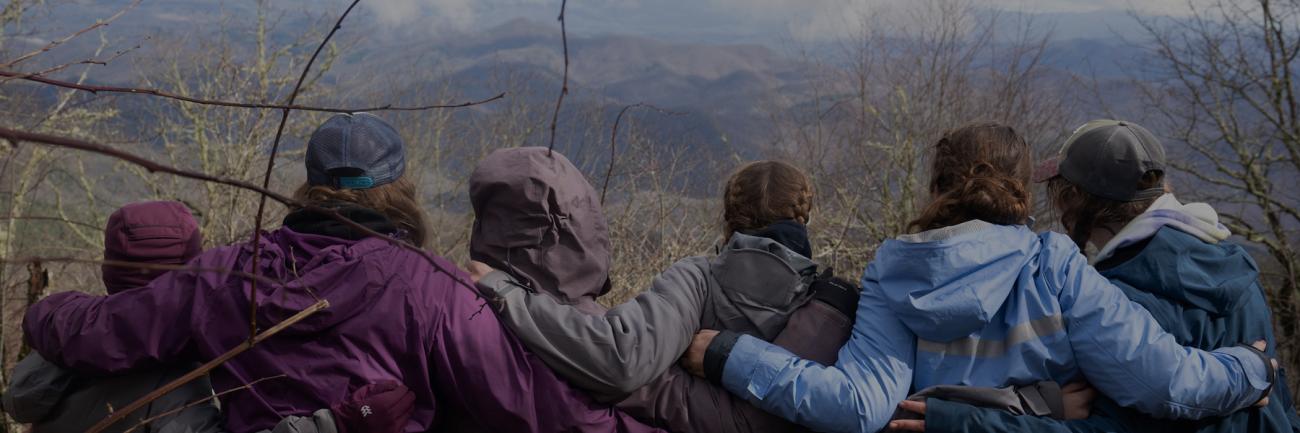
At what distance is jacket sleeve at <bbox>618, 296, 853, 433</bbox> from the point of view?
2447 millimetres

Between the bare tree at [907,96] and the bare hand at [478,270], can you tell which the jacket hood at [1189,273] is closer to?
the bare hand at [478,270]

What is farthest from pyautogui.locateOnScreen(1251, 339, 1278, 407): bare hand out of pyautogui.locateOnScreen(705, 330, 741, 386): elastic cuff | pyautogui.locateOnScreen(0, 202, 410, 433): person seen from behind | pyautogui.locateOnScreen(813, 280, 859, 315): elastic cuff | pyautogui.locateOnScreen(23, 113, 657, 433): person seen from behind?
pyautogui.locateOnScreen(0, 202, 410, 433): person seen from behind

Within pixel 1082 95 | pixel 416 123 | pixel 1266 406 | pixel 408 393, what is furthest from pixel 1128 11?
pixel 408 393

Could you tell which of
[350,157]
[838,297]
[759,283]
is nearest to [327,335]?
[350,157]

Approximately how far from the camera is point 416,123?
23.7 meters

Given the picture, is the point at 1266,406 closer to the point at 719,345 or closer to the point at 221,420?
the point at 719,345

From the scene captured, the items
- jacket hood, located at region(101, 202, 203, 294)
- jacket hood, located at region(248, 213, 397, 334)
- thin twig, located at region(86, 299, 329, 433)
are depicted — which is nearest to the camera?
thin twig, located at region(86, 299, 329, 433)

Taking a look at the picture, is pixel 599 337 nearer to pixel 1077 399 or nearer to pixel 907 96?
pixel 1077 399

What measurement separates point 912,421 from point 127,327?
185 cm

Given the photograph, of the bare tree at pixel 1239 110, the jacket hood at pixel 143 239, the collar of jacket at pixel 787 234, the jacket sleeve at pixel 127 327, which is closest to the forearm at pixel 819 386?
the collar of jacket at pixel 787 234

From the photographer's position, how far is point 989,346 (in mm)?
2346

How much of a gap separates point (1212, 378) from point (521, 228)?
168cm

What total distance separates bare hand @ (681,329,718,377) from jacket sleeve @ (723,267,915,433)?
75 millimetres

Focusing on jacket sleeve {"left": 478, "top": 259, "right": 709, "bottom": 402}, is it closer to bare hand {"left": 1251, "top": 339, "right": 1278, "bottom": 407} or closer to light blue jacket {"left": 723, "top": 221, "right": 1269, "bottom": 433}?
light blue jacket {"left": 723, "top": 221, "right": 1269, "bottom": 433}
